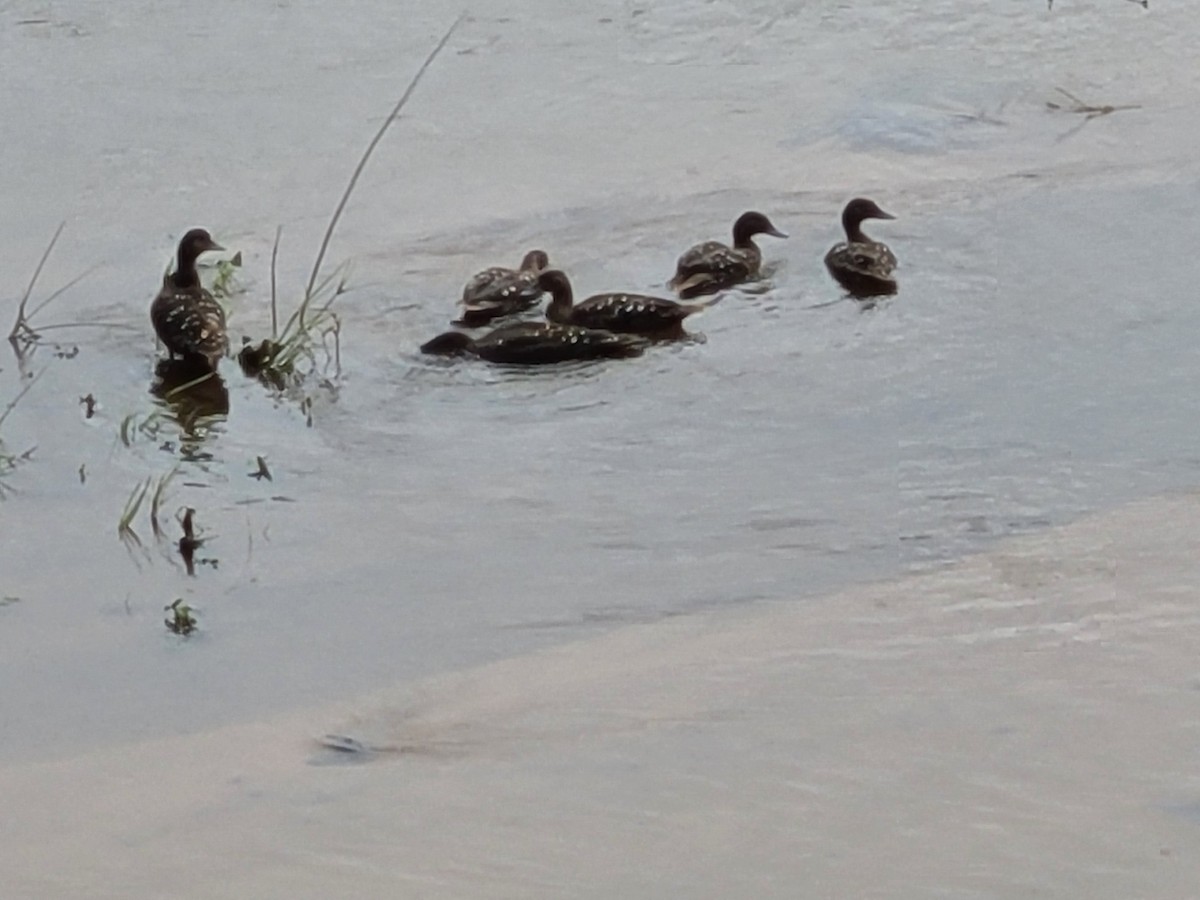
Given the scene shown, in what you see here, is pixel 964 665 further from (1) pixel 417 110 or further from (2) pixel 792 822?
(1) pixel 417 110

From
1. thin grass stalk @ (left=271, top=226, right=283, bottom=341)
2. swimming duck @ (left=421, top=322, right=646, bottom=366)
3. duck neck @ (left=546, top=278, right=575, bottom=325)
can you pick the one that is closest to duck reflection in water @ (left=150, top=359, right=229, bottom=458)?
thin grass stalk @ (left=271, top=226, right=283, bottom=341)

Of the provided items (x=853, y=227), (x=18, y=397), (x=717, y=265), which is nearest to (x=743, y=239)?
(x=717, y=265)

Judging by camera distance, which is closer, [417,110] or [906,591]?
[906,591]

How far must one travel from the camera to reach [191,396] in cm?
615

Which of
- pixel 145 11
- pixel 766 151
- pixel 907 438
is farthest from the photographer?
pixel 145 11

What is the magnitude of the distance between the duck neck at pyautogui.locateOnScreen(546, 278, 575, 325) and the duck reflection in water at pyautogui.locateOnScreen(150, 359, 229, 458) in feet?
3.42

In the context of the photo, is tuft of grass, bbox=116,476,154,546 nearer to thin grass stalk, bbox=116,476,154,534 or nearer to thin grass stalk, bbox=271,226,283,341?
thin grass stalk, bbox=116,476,154,534

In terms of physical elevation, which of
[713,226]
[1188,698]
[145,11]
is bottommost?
[1188,698]

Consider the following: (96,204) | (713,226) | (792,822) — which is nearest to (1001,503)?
(792,822)

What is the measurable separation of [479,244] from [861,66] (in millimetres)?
2445

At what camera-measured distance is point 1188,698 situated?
4.12m

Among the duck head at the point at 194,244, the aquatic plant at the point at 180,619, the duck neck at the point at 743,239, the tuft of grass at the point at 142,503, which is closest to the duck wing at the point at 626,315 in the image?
the duck neck at the point at 743,239

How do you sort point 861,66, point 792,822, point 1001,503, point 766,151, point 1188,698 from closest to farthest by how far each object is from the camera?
point 792,822
point 1188,698
point 1001,503
point 766,151
point 861,66

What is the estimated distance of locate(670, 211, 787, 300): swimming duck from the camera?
689 centimetres
